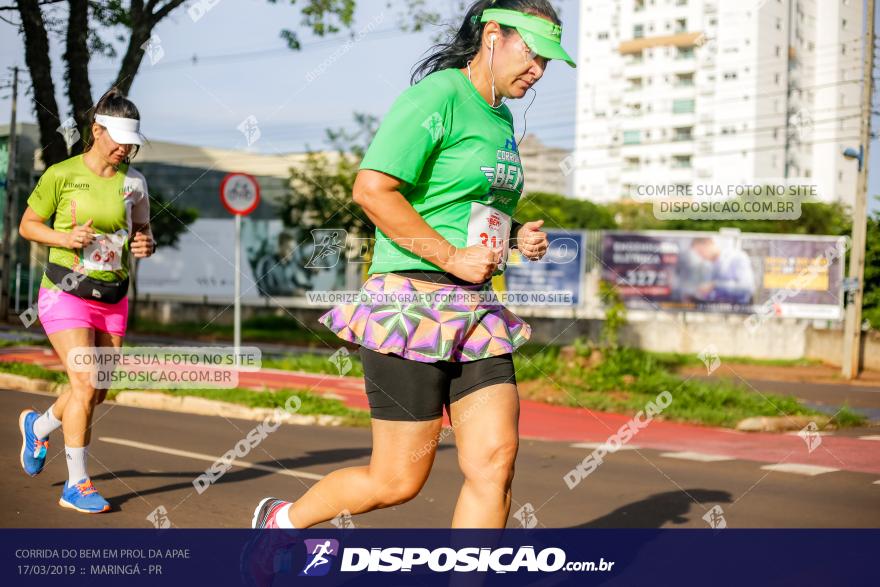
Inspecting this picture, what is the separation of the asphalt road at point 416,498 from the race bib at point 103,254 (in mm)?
1186

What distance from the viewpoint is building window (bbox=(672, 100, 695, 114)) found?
3100 inches

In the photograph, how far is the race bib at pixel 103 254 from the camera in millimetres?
4758

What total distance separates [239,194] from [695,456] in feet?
22.5

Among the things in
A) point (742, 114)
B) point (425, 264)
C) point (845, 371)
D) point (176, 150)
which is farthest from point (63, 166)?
point (742, 114)

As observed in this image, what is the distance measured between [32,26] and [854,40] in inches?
675

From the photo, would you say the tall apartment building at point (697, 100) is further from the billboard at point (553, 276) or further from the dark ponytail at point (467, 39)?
the dark ponytail at point (467, 39)

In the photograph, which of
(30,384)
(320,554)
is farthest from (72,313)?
(30,384)

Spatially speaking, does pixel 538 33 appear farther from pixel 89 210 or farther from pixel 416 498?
pixel 416 498

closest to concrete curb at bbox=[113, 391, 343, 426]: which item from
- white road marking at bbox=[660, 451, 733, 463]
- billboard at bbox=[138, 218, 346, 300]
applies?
white road marking at bbox=[660, 451, 733, 463]

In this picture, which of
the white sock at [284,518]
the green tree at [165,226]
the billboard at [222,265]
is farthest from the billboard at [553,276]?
the white sock at [284,518]

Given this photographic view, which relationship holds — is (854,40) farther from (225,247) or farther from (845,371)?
(225,247)

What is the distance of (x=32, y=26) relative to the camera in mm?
11828

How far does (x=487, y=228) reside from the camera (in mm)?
3100

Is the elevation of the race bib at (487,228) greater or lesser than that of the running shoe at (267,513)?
greater
